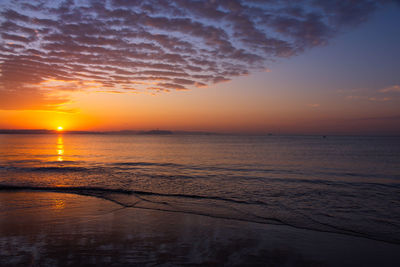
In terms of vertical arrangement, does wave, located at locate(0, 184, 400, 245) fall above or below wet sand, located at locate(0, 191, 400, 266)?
below

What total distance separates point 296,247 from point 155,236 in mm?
3882

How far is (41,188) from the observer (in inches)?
574

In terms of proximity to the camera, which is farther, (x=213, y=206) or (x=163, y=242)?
(x=213, y=206)

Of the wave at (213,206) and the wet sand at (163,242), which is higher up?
the wet sand at (163,242)

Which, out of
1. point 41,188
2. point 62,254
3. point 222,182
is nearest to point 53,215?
point 62,254

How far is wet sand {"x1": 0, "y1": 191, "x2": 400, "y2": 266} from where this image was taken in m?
5.73

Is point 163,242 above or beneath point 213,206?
above

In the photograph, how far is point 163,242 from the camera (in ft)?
22.2

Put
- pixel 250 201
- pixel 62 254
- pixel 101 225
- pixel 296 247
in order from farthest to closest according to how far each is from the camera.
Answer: pixel 250 201 < pixel 101 225 < pixel 296 247 < pixel 62 254

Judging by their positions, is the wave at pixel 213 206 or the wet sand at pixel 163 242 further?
the wave at pixel 213 206

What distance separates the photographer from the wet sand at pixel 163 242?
18.8 ft

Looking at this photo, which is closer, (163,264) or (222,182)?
(163,264)

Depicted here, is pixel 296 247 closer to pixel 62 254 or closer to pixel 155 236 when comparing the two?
pixel 155 236

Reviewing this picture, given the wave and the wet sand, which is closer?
the wet sand
